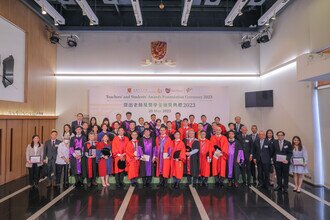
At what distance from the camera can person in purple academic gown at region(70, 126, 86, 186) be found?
23.1 feet

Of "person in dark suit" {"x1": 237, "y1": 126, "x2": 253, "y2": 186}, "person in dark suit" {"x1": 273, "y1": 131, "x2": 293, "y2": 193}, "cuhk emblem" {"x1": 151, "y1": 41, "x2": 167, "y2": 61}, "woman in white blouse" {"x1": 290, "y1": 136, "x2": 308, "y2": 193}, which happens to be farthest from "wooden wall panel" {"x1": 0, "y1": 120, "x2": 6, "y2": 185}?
"woman in white blouse" {"x1": 290, "y1": 136, "x2": 308, "y2": 193}

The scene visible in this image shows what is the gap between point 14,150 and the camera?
797 cm

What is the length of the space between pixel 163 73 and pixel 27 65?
480cm

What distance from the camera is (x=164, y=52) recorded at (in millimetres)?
11031


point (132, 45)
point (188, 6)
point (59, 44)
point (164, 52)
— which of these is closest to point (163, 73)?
point (164, 52)

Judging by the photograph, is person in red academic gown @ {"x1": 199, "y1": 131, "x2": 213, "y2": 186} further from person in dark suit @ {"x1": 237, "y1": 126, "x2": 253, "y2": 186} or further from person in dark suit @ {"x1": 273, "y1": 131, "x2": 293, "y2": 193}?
person in dark suit @ {"x1": 273, "y1": 131, "x2": 293, "y2": 193}

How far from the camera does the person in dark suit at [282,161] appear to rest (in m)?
6.54

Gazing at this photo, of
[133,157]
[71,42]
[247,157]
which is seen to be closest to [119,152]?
[133,157]

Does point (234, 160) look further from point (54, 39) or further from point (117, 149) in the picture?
point (54, 39)

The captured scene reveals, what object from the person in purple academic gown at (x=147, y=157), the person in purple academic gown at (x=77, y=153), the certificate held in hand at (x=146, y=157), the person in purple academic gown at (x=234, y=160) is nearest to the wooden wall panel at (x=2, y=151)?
the person in purple academic gown at (x=77, y=153)

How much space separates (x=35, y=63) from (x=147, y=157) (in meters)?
5.27

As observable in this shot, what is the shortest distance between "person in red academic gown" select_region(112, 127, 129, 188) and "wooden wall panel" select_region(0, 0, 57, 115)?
10.4ft

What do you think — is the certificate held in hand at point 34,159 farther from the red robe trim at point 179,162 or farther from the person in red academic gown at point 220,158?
the person in red academic gown at point 220,158

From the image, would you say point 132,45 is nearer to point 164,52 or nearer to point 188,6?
point 164,52
